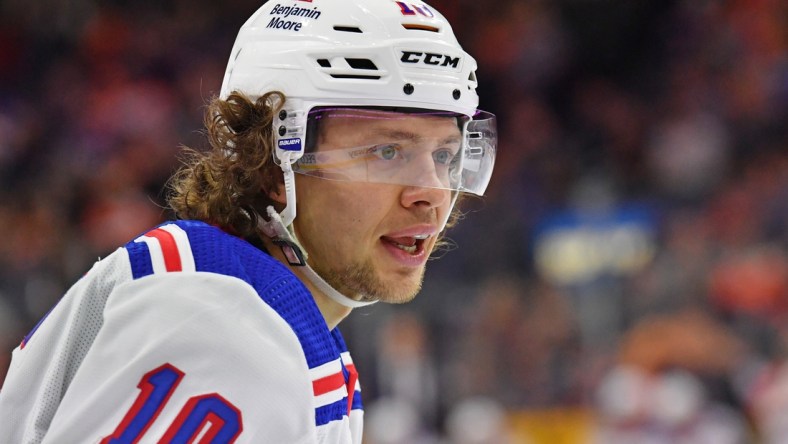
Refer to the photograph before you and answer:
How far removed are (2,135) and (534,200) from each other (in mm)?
3616

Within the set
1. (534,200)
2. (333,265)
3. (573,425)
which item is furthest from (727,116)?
(333,265)

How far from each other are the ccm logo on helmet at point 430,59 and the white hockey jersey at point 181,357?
59cm

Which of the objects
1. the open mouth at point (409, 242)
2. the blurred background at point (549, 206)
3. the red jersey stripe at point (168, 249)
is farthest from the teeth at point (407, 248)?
the blurred background at point (549, 206)

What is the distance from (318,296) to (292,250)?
136 mm

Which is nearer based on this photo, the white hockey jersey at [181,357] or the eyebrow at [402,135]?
the white hockey jersey at [181,357]

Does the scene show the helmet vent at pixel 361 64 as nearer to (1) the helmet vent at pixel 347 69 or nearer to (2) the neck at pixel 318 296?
(1) the helmet vent at pixel 347 69

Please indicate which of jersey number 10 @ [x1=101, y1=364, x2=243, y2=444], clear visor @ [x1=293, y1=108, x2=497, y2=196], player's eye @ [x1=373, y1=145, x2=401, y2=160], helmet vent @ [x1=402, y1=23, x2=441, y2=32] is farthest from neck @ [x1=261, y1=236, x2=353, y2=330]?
jersey number 10 @ [x1=101, y1=364, x2=243, y2=444]

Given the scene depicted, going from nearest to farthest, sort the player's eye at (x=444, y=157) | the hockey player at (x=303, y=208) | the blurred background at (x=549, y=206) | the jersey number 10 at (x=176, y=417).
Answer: the jersey number 10 at (x=176, y=417) < the hockey player at (x=303, y=208) < the player's eye at (x=444, y=157) < the blurred background at (x=549, y=206)

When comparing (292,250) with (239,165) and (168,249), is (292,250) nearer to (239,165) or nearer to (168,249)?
(239,165)

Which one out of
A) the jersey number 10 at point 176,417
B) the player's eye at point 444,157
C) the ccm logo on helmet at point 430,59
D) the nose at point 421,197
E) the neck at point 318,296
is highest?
the ccm logo on helmet at point 430,59

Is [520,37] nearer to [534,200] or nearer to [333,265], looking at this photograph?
[534,200]

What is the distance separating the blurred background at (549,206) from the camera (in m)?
5.63

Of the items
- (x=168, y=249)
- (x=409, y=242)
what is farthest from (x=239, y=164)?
(x=168, y=249)

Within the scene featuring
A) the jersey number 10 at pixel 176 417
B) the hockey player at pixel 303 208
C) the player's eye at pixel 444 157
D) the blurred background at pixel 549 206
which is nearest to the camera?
the jersey number 10 at pixel 176 417
